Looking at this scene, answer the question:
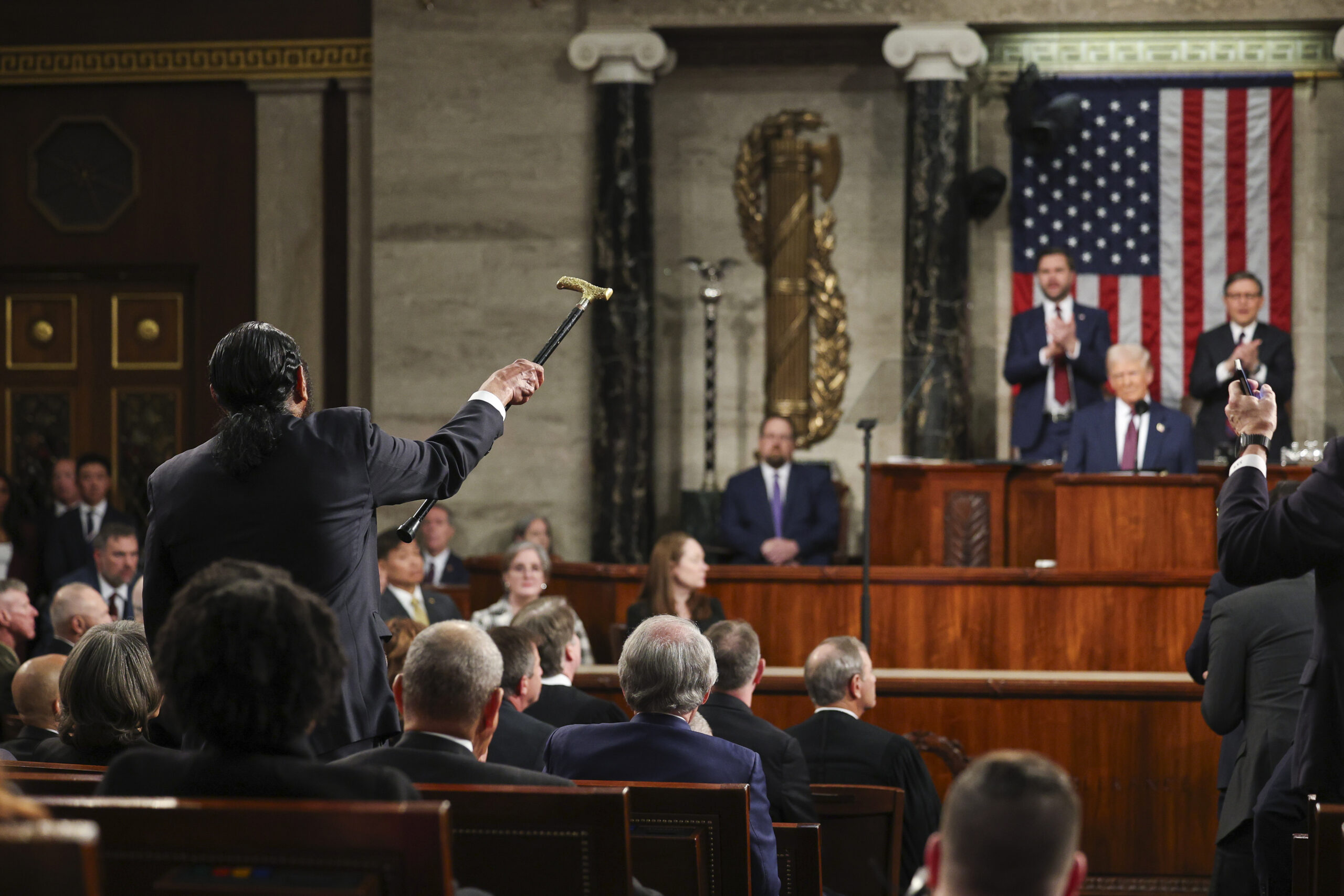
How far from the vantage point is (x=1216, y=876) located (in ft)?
15.3

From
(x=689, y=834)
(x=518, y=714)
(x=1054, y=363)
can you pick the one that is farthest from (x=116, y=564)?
(x=1054, y=363)

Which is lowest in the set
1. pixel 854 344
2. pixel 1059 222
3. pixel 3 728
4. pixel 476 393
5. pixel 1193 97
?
pixel 3 728

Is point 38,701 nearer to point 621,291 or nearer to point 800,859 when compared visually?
point 800,859

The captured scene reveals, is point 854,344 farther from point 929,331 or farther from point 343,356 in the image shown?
point 343,356

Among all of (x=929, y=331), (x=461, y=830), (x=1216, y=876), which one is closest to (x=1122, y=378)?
(x=929, y=331)

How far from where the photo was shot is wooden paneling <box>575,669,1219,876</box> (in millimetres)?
5871

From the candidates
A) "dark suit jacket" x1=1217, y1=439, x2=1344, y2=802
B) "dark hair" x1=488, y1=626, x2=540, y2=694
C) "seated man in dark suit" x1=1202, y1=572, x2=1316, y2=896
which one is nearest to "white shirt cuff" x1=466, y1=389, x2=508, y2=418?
"dark hair" x1=488, y1=626, x2=540, y2=694

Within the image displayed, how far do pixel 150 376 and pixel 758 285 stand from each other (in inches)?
168

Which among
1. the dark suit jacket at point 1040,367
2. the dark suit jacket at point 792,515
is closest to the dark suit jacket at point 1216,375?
the dark suit jacket at point 1040,367

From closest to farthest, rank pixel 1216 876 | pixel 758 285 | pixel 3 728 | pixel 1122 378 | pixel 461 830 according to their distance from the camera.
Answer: pixel 461 830 → pixel 1216 876 → pixel 3 728 → pixel 1122 378 → pixel 758 285

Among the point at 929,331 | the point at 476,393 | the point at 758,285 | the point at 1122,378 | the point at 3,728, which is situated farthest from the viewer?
the point at 758,285

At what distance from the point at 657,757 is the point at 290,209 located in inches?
314

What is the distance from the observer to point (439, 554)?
8.67 m

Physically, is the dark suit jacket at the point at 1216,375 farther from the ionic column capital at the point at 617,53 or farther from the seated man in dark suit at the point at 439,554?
the seated man in dark suit at the point at 439,554
